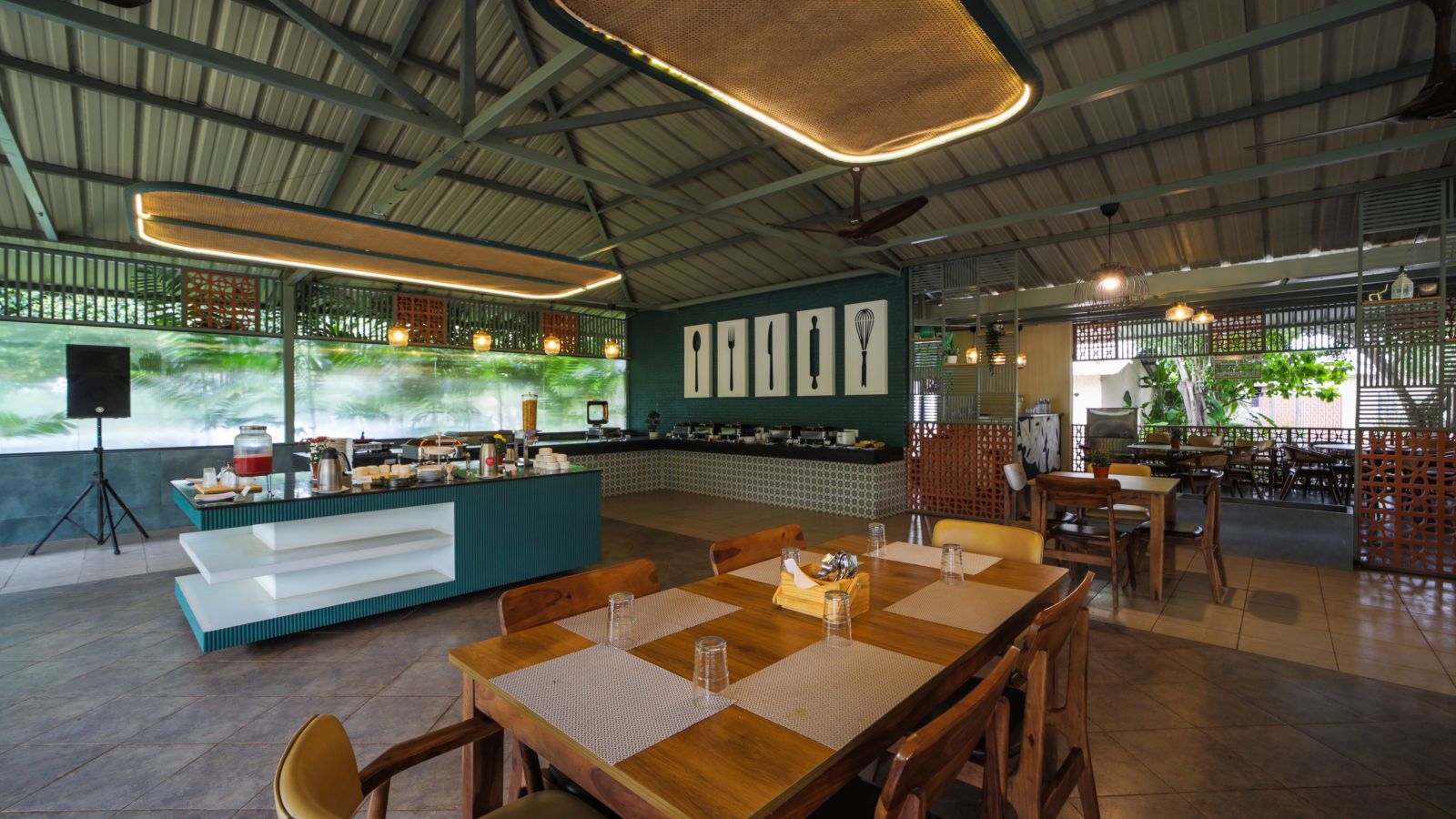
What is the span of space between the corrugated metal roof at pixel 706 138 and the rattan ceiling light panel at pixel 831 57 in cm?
355

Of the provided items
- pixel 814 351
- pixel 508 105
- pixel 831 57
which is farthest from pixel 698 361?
pixel 831 57

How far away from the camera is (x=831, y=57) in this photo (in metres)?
1.35

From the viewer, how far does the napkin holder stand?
1.92 m

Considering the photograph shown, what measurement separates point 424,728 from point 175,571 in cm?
442

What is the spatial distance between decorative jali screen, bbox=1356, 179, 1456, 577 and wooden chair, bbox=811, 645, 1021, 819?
249 inches

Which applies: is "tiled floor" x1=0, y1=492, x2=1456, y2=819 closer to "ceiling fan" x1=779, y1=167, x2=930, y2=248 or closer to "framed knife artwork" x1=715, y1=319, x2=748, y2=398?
"ceiling fan" x1=779, y1=167, x2=930, y2=248

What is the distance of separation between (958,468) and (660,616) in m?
6.99

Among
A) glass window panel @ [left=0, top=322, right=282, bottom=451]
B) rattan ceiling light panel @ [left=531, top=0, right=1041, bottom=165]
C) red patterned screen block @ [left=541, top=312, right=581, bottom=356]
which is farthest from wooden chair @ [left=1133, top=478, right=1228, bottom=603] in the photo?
glass window panel @ [left=0, top=322, right=282, bottom=451]

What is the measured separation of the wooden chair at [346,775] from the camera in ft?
3.29

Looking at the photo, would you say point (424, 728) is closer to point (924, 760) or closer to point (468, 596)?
point (468, 596)

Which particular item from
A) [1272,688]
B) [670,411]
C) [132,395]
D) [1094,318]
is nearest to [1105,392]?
[1094,318]

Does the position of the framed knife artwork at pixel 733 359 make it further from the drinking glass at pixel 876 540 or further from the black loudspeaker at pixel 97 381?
the drinking glass at pixel 876 540

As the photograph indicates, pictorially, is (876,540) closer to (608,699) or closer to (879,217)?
(608,699)

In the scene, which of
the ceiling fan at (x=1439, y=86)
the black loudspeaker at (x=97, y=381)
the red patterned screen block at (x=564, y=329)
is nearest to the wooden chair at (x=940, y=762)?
the ceiling fan at (x=1439, y=86)
